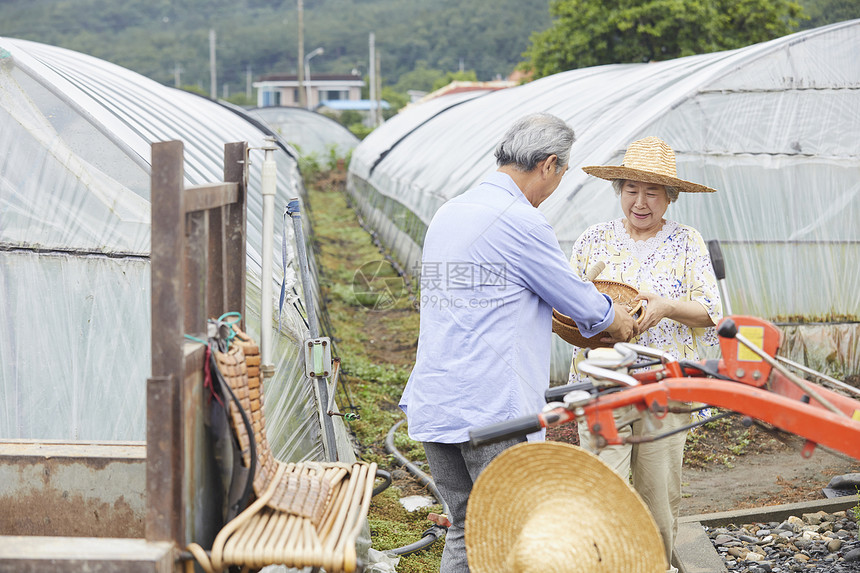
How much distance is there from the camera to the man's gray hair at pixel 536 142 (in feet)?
8.65

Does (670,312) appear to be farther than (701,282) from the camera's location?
No

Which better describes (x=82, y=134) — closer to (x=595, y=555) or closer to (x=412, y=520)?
(x=412, y=520)

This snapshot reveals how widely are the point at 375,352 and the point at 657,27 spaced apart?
10.7 metres

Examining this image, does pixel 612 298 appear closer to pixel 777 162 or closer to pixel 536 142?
pixel 536 142

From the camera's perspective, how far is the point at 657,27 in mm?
15445

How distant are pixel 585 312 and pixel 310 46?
Result: 88717 millimetres

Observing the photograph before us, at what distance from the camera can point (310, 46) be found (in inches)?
3403

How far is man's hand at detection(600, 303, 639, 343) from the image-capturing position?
109 inches

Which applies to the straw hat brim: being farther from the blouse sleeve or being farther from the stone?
the stone

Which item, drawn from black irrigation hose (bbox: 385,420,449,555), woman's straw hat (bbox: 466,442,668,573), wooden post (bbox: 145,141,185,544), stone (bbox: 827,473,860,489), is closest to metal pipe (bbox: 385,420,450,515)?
black irrigation hose (bbox: 385,420,449,555)

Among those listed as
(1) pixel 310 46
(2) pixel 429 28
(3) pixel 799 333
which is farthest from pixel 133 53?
(3) pixel 799 333

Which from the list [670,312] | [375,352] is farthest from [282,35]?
[670,312]

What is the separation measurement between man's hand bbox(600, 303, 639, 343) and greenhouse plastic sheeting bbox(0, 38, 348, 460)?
1.54 metres

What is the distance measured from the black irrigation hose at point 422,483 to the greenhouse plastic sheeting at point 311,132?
1948 cm
